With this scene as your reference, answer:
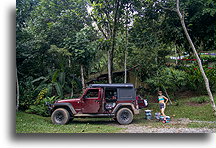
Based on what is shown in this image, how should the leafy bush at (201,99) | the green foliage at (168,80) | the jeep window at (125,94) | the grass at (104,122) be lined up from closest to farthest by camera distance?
the grass at (104,122), the jeep window at (125,94), the leafy bush at (201,99), the green foliage at (168,80)

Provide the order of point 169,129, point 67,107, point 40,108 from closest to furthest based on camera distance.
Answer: point 169,129, point 67,107, point 40,108

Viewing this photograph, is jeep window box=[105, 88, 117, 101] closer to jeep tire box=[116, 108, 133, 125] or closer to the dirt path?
jeep tire box=[116, 108, 133, 125]

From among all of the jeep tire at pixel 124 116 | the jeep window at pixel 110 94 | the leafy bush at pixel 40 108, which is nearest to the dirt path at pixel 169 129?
the jeep tire at pixel 124 116

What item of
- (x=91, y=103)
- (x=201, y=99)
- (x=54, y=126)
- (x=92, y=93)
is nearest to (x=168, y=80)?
(x=201, y=99)

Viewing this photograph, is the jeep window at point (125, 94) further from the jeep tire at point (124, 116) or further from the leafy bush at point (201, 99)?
the leafy bush at point (201, 99)

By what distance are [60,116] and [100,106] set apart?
123cm

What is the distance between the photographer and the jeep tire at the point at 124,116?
5885 mm

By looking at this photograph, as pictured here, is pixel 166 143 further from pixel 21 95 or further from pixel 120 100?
pixel 21 95

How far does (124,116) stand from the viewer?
19.6ft

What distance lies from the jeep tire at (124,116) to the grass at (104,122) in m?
0.27

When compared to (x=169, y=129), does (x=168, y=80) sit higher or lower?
higher

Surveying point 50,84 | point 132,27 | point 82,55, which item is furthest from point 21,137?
point 132,27

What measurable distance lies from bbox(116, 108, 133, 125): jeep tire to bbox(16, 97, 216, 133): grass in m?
0.27

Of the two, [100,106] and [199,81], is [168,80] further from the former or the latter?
[100,106]
